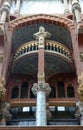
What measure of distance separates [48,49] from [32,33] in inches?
99.5

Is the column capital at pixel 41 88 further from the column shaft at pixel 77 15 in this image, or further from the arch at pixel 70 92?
the column shaft at pixel 77 15

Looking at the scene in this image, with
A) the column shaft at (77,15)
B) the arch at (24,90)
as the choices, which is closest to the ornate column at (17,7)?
the column shaft at (77,15)

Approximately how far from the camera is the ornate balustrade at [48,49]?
784 inches

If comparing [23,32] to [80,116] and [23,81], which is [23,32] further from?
[80,116]

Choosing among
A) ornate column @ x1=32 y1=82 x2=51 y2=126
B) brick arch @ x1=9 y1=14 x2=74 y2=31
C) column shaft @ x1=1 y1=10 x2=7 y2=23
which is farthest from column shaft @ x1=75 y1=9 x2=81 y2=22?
ornate column @ x1=32 y1=82 x2=51 y2=126

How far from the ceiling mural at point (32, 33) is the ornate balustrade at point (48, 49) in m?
0.86

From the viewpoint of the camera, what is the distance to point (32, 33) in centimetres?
2178

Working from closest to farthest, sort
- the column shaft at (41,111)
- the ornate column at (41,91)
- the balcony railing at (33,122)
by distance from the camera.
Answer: the column shaft at (41,111) → the ornate column at (41,91) → the balcony railing at (33,122)

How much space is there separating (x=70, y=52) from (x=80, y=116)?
5380 millimetres

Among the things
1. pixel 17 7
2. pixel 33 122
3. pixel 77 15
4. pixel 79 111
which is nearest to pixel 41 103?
pixel 79 111

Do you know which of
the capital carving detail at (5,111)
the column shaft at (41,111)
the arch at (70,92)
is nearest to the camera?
the column shaft at (41,111)

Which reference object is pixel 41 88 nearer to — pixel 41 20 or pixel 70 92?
pixel 70 92

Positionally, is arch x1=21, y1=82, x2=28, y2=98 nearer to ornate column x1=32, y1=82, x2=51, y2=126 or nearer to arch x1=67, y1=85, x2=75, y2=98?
arch x1=67, y1=85, x2=75, y2=98

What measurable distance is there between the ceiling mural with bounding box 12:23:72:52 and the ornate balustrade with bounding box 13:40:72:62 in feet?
2.83
